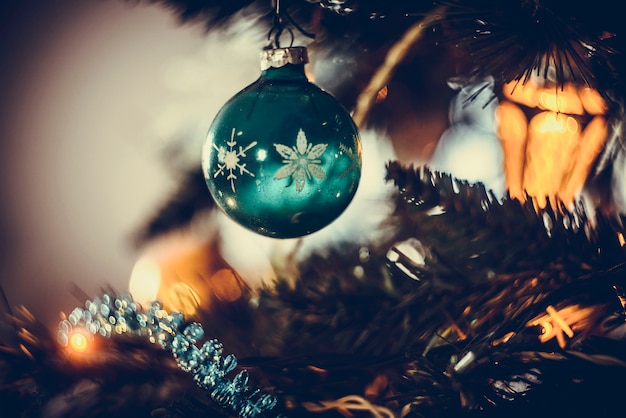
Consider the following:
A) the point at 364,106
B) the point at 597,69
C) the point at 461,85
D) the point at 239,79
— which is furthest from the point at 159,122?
the point at 597,69

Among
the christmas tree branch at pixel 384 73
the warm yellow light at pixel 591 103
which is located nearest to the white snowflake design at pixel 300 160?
the christmas tree branch at pixel 384 73

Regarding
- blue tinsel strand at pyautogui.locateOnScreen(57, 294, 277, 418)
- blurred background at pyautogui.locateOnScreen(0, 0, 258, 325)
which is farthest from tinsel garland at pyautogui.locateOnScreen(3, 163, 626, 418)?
blurred background at pyautogui.locateOnScreen(0, 0, 258, 325)

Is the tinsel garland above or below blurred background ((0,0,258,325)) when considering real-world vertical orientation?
below

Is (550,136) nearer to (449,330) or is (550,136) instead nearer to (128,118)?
(449,330)

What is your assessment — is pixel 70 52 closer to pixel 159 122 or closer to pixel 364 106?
pixel 159 122

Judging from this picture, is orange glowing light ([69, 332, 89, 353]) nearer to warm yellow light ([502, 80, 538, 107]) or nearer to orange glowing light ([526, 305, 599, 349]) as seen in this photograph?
orange glowing light ([526, 305, 599, 349])

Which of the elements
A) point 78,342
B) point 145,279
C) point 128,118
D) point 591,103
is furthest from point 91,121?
point 591,103

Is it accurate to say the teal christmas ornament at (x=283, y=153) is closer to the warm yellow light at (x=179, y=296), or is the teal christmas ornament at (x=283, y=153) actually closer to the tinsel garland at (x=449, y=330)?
the tinsel garland at (x=449, y=330)
